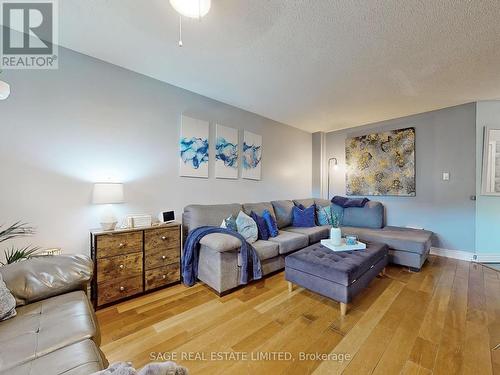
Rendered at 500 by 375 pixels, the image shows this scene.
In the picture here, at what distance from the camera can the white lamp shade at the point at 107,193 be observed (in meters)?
2.09

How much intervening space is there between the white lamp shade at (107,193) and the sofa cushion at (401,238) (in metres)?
3.24

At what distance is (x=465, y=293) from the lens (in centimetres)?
235

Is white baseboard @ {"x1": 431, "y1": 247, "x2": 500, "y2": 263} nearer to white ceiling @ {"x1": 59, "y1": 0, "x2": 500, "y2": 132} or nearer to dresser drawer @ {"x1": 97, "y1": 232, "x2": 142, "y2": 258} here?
white ceiling @ {"x1": 59, "y1": 0, "x2": 500, "y2": 132}

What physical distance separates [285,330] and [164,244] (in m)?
1.52

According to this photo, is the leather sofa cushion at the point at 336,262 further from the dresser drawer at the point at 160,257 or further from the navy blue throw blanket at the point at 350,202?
the navy blue throw blanket at the point at 350,202

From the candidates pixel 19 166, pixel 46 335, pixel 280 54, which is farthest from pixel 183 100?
pixel 46 335

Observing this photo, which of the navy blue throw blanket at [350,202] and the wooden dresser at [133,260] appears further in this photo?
the navy blue throw blanket at [350,202]

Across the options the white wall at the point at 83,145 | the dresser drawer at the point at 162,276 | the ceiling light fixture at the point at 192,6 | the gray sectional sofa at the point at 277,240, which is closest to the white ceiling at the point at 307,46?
the ceiling light fixture at the point at 192,6

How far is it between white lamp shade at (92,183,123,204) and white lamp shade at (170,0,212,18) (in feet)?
5.41

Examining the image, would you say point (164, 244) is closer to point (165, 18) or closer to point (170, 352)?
point (170, 352)

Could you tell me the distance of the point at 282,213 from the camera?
3.79m

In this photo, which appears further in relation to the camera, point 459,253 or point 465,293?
point 459,253

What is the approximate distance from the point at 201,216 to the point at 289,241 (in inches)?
48.4

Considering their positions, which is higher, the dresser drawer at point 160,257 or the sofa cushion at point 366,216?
the sofa cushion at point 366,216
